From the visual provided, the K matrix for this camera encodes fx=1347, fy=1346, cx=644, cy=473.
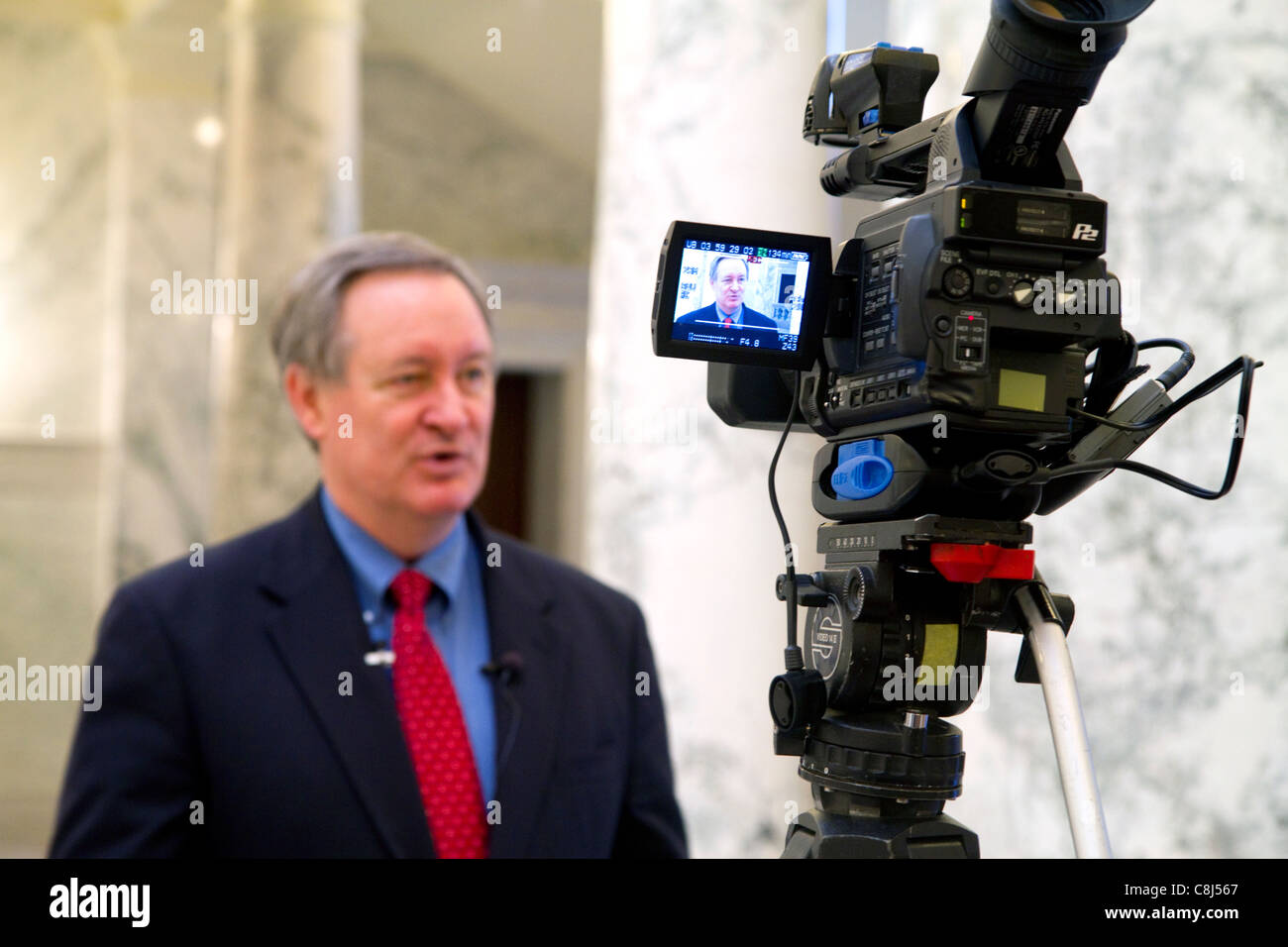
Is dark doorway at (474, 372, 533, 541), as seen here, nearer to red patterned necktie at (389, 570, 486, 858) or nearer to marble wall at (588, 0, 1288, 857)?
marble wall at (588, 0, 1288, 857)

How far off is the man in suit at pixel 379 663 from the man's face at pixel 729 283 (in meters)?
0.96

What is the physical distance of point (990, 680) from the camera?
8.32 ft

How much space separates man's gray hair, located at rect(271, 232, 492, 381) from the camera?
268cm

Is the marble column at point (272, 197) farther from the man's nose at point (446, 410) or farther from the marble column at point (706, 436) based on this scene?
the man's nose at point (446, 410)

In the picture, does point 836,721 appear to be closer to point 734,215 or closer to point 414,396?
point 414,396

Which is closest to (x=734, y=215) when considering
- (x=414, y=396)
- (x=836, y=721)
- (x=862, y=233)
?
(x=414, y=396)

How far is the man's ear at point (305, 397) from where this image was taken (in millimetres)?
2721

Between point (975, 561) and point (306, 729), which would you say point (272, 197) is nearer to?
point (306, 729)

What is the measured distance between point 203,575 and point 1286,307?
190 cm

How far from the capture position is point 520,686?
2.41 m

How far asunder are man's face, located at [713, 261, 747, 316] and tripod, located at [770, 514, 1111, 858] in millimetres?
321

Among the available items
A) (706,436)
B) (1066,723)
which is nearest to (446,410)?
(706,436)

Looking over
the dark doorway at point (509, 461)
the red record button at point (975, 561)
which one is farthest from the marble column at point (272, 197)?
the red record button at point (975, 561)

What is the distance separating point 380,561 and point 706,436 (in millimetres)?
925
